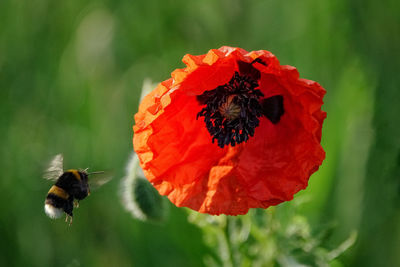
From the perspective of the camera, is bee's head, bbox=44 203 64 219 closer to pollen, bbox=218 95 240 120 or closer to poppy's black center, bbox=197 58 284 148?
poppy's black center, bbox=197 58 284 148

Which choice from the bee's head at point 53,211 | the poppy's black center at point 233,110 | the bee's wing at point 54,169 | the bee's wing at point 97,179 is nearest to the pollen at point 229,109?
the poppy's black center at point 233,110

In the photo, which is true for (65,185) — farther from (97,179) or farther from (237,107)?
(237,107)

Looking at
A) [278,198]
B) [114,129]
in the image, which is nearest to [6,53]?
[114,129]

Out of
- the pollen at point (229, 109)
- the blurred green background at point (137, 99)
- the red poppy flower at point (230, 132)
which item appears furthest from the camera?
the blurred green background at point (137, 99)

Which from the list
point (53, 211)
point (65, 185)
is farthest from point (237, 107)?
point (53, 211)

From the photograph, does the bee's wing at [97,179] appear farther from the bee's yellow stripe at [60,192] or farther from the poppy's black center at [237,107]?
the poppy's black center at [237,107]
